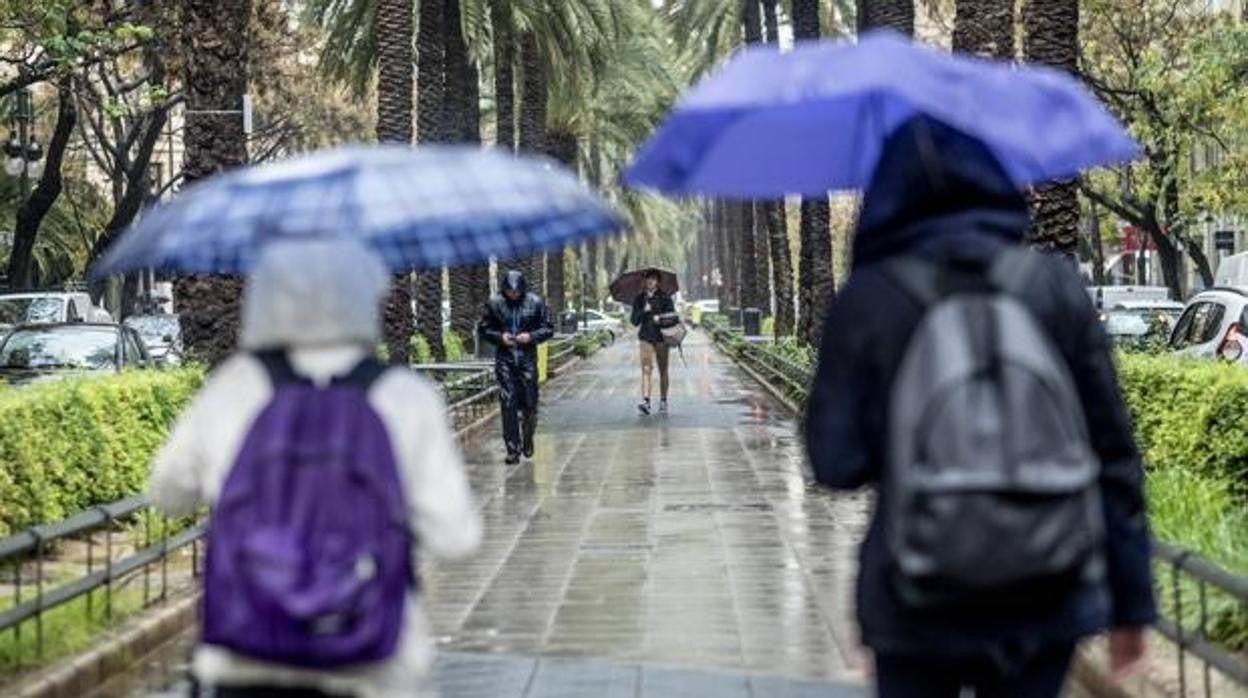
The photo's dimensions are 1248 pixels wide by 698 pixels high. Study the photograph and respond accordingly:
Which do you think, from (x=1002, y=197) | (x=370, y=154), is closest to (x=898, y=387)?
(x=1002, y=197)

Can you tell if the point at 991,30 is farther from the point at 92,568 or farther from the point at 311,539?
the point at 311,539

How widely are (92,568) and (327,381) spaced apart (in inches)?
248

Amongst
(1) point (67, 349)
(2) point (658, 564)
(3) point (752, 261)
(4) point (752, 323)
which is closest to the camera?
(2) point (658, 564)

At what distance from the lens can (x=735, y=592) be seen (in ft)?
36.1

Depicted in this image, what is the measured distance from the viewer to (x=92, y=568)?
9.82 metres

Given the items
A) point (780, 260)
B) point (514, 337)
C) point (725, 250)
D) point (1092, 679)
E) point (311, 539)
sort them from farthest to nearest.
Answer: point (725, 250) → point (780, 260) → point (514, 337) → point (1092, 679) → point (311, 539)

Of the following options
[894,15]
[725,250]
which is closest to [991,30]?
[894,15]

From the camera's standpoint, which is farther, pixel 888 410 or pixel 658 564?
pixel 658 564

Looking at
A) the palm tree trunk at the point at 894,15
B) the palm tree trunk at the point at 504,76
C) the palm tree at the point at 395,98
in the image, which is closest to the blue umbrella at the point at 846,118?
the palm tree at the point at 395,98

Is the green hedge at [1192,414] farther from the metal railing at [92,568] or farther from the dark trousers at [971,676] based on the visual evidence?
the dark trousers at [971,676]

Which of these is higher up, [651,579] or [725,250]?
[725,250]

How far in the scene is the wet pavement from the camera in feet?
28.5

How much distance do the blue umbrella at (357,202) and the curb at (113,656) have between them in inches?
127

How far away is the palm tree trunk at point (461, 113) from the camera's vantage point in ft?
109
